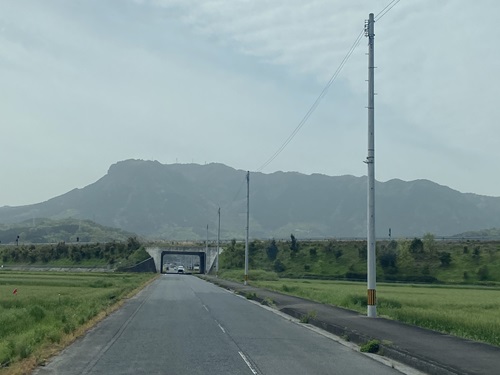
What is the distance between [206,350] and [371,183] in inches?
448

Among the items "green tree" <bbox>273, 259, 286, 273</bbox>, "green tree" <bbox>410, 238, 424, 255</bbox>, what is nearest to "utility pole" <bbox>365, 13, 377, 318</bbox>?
"green tree" <bbox>410, 238, 424, 255</bbox>

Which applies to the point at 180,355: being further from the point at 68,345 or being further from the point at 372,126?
the point at 372,126

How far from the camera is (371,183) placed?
2375 centimetres

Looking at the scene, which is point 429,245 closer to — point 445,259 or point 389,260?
point 445,259

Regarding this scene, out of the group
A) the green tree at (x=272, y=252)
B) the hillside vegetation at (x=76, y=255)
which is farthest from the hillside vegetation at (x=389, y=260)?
the hillside vegetation at (x=76, y=255)

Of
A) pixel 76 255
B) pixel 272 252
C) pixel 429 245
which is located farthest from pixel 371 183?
pixel 76 255

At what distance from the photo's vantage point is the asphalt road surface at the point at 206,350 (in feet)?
40.2

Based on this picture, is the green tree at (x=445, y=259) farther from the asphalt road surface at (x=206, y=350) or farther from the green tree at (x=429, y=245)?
the asphalt road surface at (x=206, y=350)

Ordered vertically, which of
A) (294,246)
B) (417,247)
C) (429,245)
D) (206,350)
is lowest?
(206,350)

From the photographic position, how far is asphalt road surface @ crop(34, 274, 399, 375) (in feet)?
40.2

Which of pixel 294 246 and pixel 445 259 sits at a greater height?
pixel 294 246

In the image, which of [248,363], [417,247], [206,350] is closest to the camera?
[248,363]

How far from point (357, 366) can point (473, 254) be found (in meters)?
79.0

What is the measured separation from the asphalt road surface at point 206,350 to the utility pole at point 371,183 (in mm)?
3312
